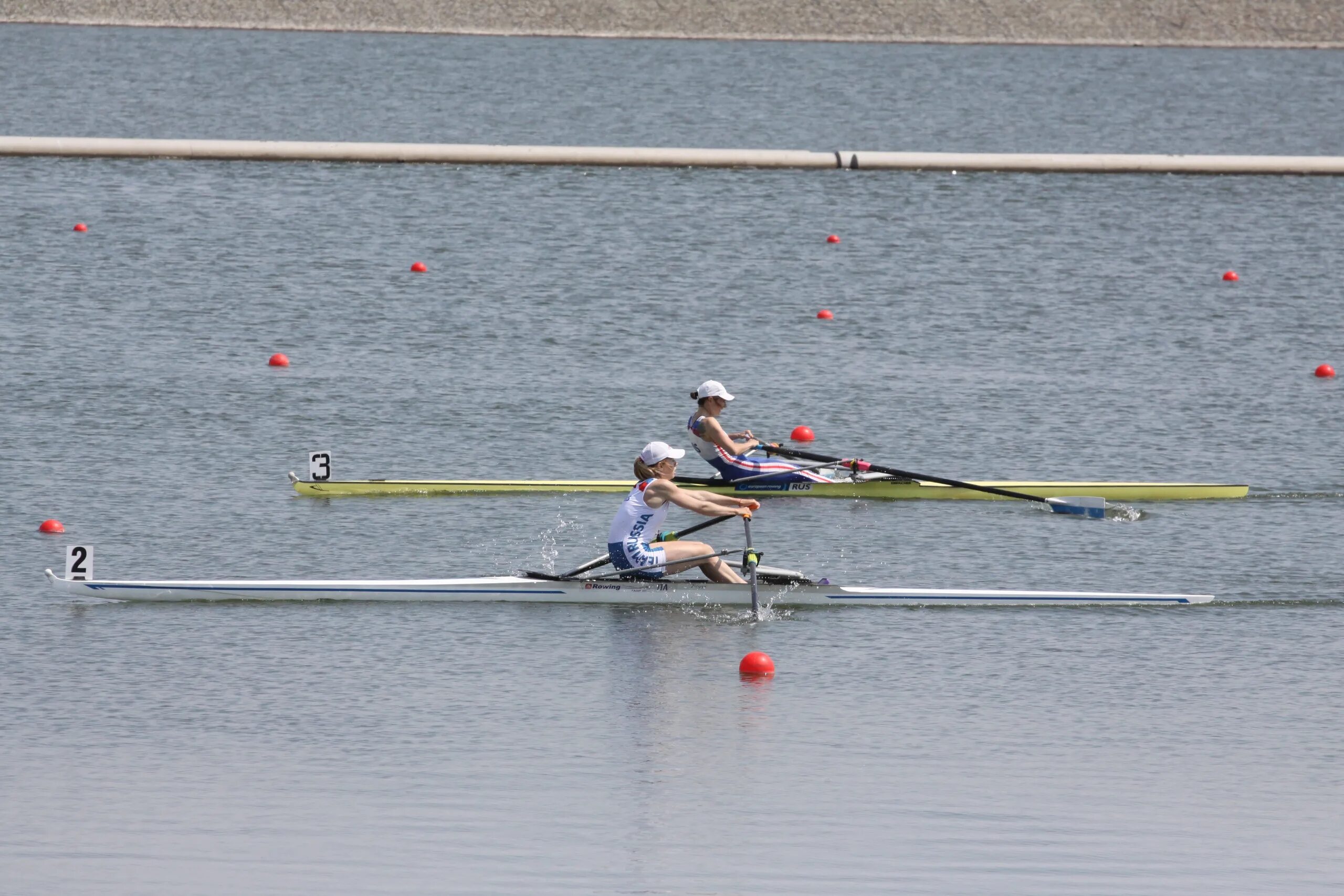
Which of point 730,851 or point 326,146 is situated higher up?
point 326,146

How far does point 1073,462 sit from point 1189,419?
264 cm

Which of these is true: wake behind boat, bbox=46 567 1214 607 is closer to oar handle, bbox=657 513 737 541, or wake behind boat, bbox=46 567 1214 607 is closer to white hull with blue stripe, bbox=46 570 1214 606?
white hull with blue stripe, bbox=46 570 1214 606

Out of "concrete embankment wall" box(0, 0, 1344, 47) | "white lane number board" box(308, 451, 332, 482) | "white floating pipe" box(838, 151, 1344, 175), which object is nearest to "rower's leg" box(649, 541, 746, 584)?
"white lane number board" box(308, 451, 332, 482)

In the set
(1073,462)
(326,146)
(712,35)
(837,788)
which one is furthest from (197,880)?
(712,35)

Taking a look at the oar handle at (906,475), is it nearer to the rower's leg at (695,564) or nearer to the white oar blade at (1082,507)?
the white oar blade at (1082,507)

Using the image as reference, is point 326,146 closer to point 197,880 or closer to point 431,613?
point 431,613

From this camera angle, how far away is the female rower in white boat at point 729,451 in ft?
62.7

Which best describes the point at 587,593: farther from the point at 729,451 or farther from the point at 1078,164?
the point at 1078,164

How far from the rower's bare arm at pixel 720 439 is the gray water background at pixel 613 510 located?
730 mm

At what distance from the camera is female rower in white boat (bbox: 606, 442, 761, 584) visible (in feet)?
50.7

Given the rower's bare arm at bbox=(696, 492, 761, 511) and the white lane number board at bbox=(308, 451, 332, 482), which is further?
the white lane number board at bbox=(308, 451, 332, 482)

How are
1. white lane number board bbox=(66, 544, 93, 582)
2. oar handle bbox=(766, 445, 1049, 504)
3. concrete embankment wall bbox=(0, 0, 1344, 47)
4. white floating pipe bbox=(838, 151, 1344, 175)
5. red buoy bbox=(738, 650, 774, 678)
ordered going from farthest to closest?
concrete embankment wall bbox=(0, 0, 1344, 47), white floating pipe bbox=(838, 151, 1344, 175), oar handle bbox=(766, 445, 1049, 504), white lane number board bbox=(66, 544, 93, 582), red buoy bbox=(738, 650, 774, 678)

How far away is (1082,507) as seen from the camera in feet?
61.2

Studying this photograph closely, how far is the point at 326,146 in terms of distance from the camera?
130 feet
